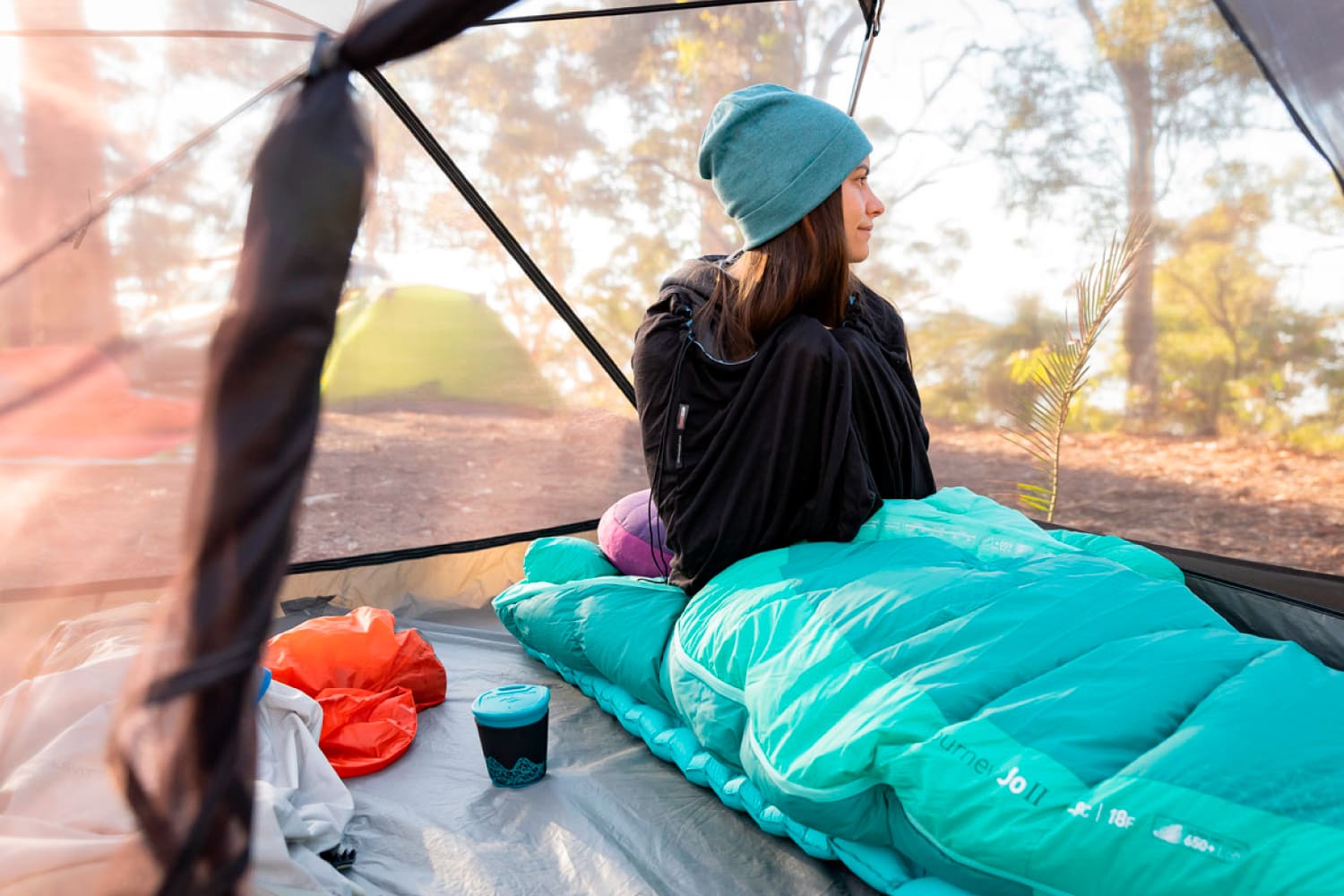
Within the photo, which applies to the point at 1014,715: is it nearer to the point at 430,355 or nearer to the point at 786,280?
the point at 786,280

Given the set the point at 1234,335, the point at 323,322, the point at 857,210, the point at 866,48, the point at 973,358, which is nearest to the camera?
the point at 323,322

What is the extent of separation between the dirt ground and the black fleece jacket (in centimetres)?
85

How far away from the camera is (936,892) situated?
1.07 metres

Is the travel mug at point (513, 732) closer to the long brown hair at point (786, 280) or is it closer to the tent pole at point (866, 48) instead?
the long brown hair at point (786, 280)

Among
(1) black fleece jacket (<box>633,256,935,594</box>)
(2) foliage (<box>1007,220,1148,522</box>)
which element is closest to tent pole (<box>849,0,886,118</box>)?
(2) foliage (<box>1007,220,1148,522</box>)

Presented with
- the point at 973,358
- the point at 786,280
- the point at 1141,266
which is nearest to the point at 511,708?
the point at 786,280

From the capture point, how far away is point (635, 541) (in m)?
2.28

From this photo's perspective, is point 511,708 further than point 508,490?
No

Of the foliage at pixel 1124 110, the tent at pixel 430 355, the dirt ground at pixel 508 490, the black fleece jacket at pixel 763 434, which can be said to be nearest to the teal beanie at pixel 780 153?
the black fleece jacket at pixel 763 434

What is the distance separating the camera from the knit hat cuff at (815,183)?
1685 mm

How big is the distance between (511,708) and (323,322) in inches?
39.9

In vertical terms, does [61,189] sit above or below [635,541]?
above

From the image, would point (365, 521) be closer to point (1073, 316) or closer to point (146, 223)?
point (146, 223)

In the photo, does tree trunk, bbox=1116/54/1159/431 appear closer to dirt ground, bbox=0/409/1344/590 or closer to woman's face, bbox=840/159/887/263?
dirt ground, bbox=0/409/1344/590
